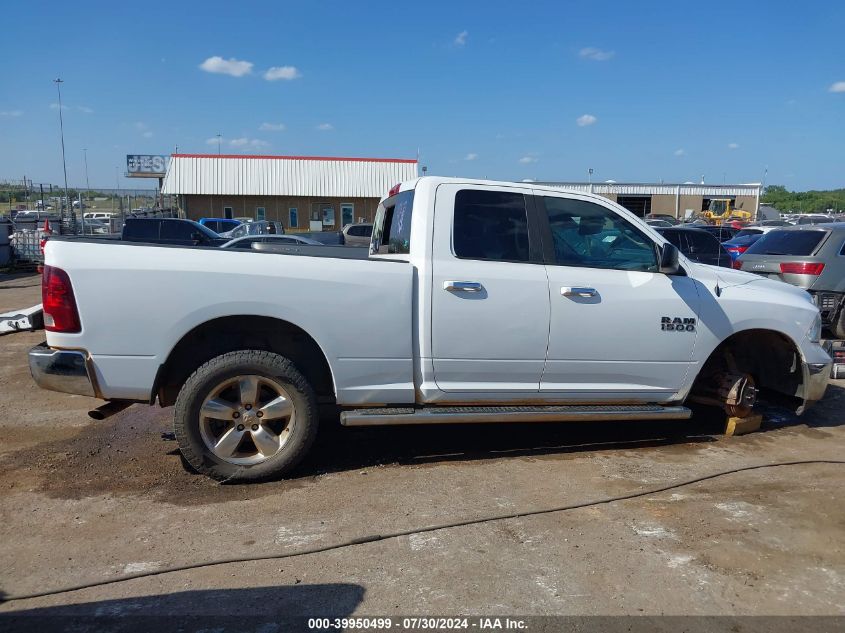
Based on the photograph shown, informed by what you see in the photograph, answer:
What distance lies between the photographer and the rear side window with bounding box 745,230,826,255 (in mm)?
10211

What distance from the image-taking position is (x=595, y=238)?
17.0ft

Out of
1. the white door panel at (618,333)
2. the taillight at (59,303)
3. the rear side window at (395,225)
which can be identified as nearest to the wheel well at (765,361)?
the white door panel at (618,333)

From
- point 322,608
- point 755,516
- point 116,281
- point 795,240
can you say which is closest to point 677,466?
point 755,516

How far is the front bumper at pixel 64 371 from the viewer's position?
173 inches

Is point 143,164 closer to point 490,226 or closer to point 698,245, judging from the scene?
point 698,245

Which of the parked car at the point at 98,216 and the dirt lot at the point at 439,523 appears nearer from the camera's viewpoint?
the dirt lot at the point at 439,523

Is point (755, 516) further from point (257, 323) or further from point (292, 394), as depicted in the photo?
point (257, 323)

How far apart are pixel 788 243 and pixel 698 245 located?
5.18 m

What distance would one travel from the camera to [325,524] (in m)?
4.06

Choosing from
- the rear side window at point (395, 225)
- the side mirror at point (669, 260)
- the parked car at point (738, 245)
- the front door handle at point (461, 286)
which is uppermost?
the rear side window at point (395, 225)

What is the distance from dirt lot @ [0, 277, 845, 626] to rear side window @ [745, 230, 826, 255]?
5181 millimetres

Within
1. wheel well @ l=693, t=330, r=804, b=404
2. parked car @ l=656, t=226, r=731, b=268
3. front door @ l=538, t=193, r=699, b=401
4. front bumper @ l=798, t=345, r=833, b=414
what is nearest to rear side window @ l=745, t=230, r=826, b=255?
parked car @ l=656, t=226, r=731, b=268

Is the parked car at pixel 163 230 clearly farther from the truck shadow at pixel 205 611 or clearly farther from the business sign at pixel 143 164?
the business sign at pixel 143 164

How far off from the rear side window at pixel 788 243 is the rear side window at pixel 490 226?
23.3 feet
